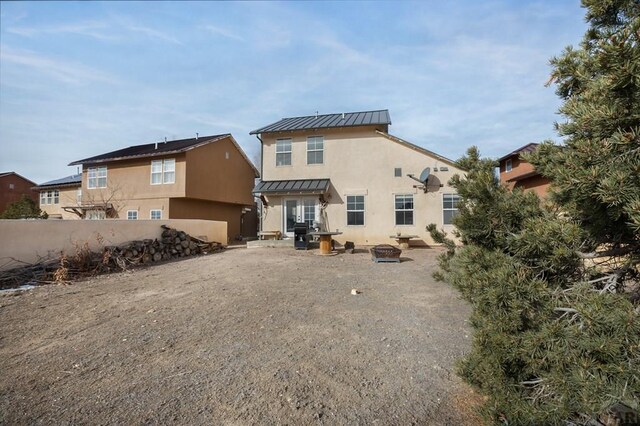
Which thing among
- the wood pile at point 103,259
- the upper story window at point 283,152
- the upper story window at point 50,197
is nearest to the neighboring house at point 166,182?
the upper story window at point 283,152

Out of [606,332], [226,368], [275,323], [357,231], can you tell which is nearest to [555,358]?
[606,332]

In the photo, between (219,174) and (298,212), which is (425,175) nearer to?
(298,212)

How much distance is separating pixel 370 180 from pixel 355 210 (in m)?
1.60

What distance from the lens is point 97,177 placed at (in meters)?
21.0

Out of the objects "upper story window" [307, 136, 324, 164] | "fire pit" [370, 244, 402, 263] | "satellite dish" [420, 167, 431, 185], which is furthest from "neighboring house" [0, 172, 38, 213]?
"satellite dish" [420, 167, 431, 185]

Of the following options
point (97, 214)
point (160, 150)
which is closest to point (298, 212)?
point (160, 150)

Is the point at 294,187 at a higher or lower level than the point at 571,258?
higher

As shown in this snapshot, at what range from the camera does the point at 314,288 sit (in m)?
6.68

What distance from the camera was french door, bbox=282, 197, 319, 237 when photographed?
49.6 feet

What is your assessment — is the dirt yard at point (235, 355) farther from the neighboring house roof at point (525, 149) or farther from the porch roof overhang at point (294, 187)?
the porch roof overhang at point (294, 187)

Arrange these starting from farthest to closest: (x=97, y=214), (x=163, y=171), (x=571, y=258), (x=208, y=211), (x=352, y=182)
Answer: (x=208, y=211) → (x=97, y=214) → (x=163, y=171) → (x=352, y=182) → (x=571, y=258)

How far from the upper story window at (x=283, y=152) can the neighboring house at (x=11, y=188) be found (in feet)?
101

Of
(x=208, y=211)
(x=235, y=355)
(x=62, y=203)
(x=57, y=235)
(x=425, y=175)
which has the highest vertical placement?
(x=425, y=175)

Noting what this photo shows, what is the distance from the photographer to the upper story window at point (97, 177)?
819 inches
